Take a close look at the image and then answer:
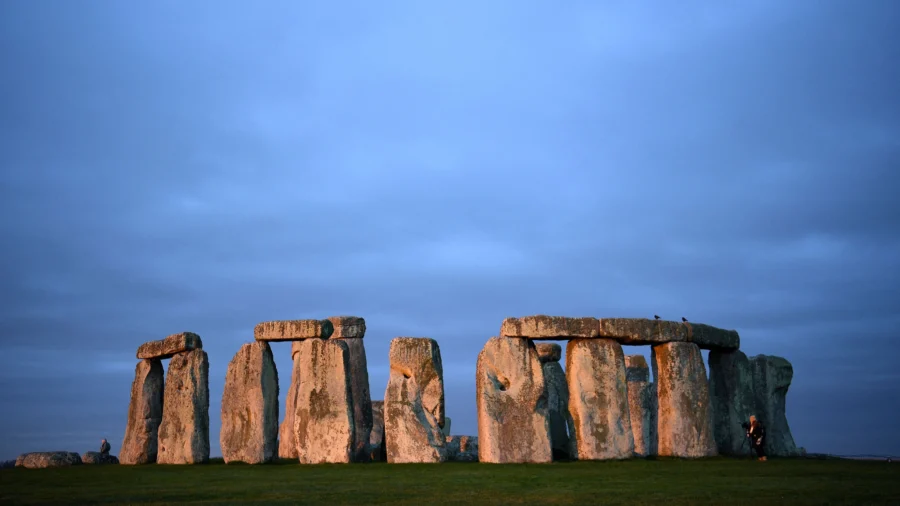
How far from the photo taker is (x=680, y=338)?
19.7 metres

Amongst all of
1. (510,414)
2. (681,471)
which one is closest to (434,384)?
(510,414)

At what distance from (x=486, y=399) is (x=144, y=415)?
9.01 m

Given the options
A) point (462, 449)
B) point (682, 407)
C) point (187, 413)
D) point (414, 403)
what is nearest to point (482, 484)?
point (414, 403)

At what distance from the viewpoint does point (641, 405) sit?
2255cm

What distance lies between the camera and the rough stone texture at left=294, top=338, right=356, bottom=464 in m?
18.6

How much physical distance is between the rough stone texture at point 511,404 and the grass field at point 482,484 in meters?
0.75

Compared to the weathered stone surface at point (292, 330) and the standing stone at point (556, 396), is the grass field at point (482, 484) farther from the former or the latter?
the weathered stone surface at point (292, 330)

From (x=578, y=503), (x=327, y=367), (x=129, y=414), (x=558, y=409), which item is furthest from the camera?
(x=129, y=414)

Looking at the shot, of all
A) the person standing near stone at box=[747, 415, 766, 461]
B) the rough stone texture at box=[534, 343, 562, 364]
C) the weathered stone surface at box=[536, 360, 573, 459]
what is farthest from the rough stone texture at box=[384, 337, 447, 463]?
the person standing near stone at box=[747, 415, 766, 461]

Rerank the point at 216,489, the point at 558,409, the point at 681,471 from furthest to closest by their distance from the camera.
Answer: the point at 558,409 < the point at 681,471 < the point at 216,489

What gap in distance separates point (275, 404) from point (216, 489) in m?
6.22

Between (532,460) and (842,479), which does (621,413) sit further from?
(842,479)

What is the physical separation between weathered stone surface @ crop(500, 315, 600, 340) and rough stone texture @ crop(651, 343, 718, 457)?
219 centimetres

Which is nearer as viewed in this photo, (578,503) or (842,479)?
(578,503)
